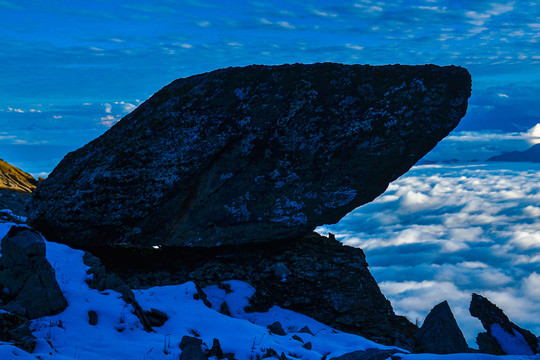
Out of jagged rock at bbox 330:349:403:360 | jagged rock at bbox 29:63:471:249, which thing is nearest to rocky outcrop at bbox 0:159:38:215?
jagged rock at bbox 29:63:471:249

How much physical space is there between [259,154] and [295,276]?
4.01 meters

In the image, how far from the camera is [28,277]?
9352 mm

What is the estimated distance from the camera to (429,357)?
8.55m

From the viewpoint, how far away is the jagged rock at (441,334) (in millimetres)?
11719

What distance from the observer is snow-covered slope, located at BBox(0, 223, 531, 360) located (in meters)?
8.11

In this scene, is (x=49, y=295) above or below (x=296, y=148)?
below

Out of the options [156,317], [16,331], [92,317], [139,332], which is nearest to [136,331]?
[139,332]

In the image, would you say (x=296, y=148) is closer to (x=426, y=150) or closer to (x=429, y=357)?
(x=426, y=150)

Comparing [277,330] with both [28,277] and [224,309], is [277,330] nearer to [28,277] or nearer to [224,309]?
[224,309]

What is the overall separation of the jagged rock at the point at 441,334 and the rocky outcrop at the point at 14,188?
44.4 feet

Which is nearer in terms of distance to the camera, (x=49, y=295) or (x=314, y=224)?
(x=49, y=295)

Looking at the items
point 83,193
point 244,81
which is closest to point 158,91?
point 244,81

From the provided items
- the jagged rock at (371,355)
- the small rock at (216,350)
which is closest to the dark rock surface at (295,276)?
the jagged rock at (371,355)

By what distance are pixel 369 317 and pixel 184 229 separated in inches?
254
